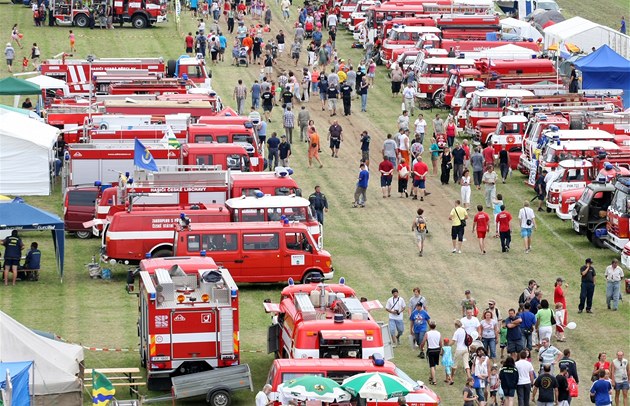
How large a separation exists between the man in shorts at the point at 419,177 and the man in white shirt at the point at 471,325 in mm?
14875

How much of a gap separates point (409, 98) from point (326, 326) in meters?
32.7

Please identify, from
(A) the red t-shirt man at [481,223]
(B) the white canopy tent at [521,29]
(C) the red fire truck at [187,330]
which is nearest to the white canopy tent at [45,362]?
(C) the red fire truck at [187,330]

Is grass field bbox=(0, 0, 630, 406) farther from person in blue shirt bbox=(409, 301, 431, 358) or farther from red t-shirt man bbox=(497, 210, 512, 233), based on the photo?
red t-shirt man bbox=(497, 210, 512, 233)

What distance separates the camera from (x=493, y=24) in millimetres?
69438

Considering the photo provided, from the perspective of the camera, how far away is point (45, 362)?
2573cm

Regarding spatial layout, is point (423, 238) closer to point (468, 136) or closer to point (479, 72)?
point (468, 136)

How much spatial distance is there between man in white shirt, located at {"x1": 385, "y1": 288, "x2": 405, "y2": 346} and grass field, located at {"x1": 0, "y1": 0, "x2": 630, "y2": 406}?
348 millimetres

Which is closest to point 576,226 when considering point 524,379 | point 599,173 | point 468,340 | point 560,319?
point 599,173

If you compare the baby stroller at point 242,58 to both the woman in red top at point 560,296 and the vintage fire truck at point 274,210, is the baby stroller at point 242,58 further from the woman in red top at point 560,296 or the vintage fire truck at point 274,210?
the woman in red top at point 560,296

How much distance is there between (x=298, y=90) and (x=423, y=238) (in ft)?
69.6

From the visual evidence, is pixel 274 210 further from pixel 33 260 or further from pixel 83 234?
pixel 83 234

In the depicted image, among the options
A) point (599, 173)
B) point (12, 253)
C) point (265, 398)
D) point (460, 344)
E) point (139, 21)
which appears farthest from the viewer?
point (139, 21)

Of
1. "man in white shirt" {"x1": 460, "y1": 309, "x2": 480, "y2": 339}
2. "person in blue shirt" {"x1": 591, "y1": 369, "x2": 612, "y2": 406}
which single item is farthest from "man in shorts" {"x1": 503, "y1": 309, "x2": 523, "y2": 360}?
"person in blue shirt" {"x1": 591, "y1": 369, "x2": 612, "y2": 406}

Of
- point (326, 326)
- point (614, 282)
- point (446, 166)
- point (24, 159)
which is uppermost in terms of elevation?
point (326, 326)
